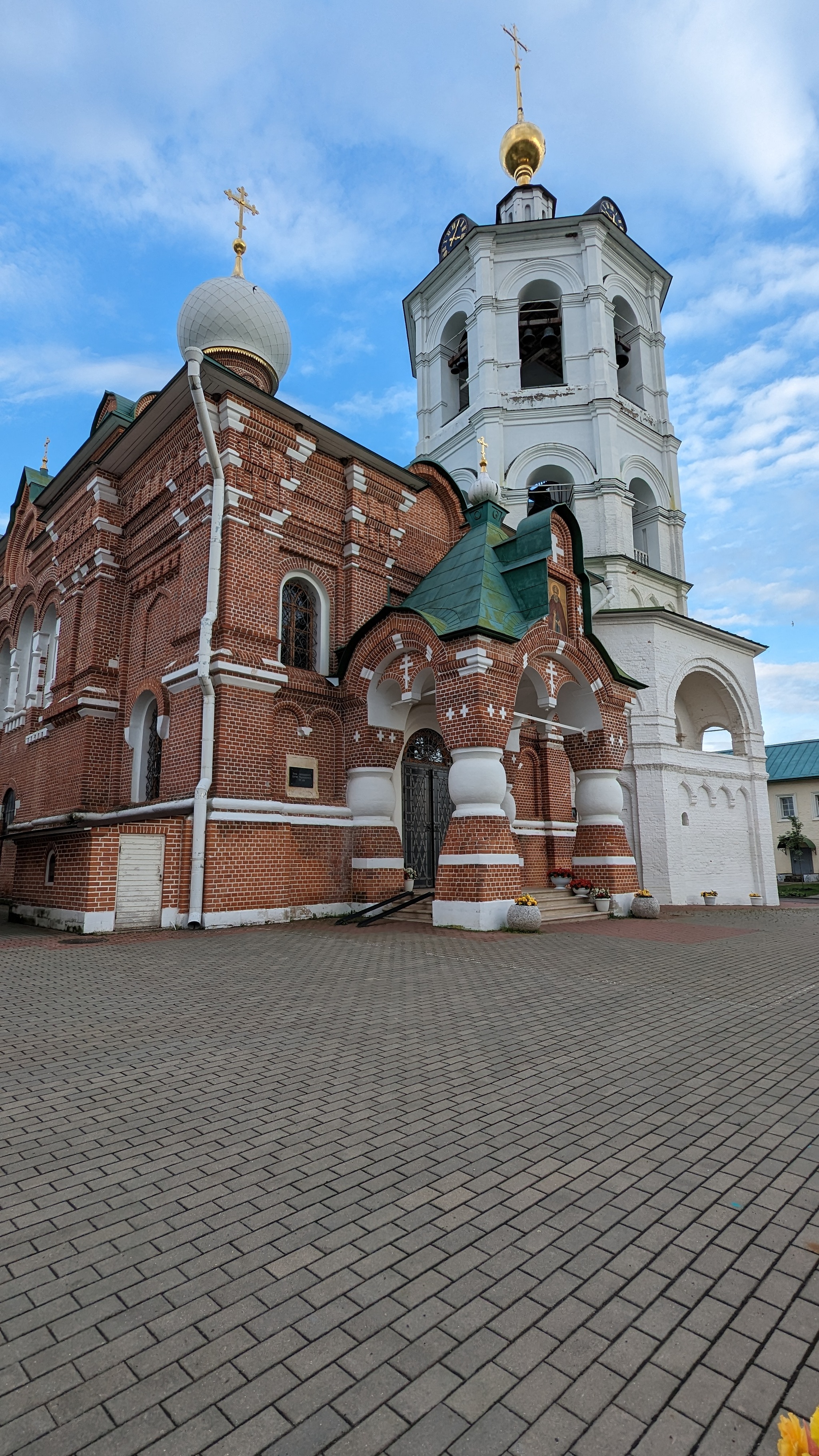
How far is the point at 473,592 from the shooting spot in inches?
483

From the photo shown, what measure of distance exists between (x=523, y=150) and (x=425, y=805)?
25.8 metres

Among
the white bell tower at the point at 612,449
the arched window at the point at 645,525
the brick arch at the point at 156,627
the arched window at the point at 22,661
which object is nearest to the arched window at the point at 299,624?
the brick arch at the point at 156,627

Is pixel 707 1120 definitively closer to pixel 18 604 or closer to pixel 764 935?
pixel 764 935

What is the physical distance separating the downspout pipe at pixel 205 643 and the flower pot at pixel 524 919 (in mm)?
4451

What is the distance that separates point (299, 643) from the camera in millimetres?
13445

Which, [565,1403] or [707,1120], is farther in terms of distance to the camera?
[707,1120]

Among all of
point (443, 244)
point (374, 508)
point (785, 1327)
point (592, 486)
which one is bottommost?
point (785, 1327)

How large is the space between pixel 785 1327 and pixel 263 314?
17.5 metres

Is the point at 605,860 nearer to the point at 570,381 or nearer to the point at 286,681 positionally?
the point at 286,681

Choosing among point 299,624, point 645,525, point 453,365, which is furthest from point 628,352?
point 299,624

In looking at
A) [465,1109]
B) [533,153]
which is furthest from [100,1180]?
[533,153]

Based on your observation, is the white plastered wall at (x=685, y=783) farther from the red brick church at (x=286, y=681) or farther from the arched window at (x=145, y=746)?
the arched window at (x=145, y=746)

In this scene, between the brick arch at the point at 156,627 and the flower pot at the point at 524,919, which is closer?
the flower pot at the point at 524,919

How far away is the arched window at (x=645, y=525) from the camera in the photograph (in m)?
23.4
